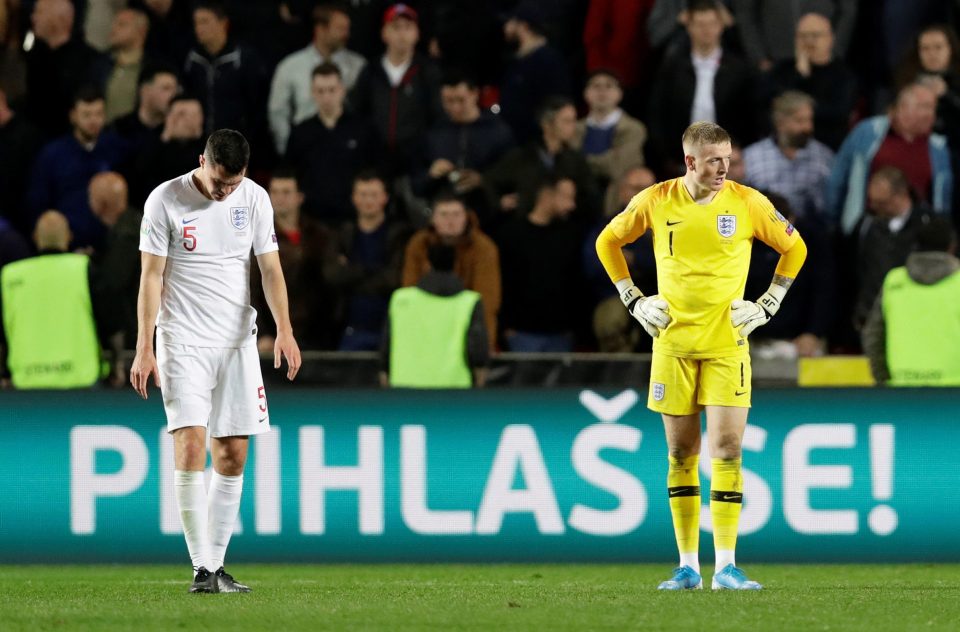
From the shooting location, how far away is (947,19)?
1510 cm

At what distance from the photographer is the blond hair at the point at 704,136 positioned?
8.16m

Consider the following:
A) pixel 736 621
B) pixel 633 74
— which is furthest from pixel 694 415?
pixel 633 74

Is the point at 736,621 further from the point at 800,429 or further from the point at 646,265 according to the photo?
the point at 646,265

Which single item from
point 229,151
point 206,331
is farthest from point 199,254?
point 229,151

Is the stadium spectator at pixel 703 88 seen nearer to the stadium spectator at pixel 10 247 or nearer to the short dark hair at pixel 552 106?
the short dark hair at pixel 552 106

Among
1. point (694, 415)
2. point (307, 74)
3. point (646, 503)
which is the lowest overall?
point (646, 503)

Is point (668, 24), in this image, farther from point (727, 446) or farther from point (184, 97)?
point (727, 446)

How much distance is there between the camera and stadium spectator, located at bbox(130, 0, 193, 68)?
15.7 meters

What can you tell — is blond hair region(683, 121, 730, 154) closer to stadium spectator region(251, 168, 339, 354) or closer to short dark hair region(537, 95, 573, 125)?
stadium spectator region(251, 168, 339, 354)

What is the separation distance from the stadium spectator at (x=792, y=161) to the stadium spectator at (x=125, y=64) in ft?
17.1

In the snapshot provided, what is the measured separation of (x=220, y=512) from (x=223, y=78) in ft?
24.4

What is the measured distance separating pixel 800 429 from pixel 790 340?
79.4 inches

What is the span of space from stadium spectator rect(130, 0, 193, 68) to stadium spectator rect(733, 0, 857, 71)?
476 centimetres

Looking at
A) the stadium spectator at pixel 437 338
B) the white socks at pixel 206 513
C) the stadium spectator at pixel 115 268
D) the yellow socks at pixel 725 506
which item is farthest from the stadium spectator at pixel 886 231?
the white socks at pixel 206 513
